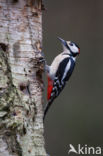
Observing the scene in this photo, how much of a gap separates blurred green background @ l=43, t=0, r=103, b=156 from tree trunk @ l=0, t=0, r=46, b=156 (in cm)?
331

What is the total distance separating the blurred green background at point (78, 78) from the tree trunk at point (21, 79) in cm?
331

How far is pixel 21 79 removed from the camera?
13.5ft

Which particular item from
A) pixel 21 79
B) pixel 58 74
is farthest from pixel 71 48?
pixel 21 79

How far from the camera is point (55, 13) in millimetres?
8180

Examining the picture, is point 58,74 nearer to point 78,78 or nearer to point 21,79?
point 21,79

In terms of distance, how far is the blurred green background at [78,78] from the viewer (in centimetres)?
778

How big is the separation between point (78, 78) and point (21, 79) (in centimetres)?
410

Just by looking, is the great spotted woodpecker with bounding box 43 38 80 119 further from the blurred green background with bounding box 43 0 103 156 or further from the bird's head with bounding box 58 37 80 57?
the blurred green background with bounding box 43 0 103 156

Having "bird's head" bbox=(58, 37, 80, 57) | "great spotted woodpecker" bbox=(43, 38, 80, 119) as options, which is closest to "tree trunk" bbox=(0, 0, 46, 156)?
"great spotted woodpecker" bbox=(43, 38, 80, 119)

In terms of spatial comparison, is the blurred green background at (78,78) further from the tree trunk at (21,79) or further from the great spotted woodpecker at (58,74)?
the tree trunk at (21,79)

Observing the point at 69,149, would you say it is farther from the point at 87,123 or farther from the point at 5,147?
the point at 5,147

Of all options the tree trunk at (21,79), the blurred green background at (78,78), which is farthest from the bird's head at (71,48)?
the blurred green background at (78,78)

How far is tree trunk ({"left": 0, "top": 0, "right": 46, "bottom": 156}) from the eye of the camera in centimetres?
388

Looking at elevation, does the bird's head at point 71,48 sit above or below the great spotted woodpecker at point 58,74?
above
